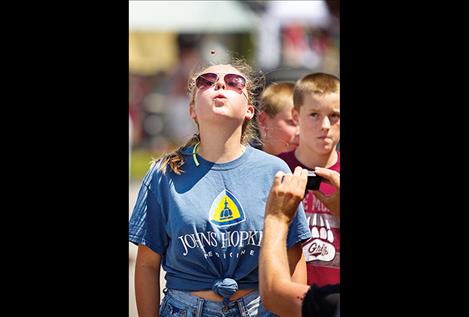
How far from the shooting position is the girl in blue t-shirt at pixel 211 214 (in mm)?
2051

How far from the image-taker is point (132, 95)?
87.7 inches

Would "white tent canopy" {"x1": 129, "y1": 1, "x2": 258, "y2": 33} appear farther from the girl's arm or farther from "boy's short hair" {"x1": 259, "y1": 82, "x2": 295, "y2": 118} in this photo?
the girl's arm

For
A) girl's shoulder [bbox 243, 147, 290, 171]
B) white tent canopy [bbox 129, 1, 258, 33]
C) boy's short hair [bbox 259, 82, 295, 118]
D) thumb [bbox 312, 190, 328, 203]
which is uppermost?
white tent canopy [bbox 129, 1, 258, 33]

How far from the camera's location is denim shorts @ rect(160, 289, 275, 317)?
2.04 m

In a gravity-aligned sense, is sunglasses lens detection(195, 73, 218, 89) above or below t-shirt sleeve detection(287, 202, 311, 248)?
above

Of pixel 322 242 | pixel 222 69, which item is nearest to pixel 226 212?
pixel 322 242

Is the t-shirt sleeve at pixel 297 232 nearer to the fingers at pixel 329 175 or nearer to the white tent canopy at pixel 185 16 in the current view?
the fingers at pixel 329 175

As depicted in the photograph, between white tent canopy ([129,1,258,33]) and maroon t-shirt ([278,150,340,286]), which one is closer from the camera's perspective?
maroon t-shirt ([278,150,340,286])

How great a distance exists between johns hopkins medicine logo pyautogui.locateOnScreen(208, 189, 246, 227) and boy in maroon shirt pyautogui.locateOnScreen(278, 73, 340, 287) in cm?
18

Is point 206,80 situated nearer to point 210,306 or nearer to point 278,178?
point 278,178

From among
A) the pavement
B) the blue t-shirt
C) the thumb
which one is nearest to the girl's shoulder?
the blue t-shirt
